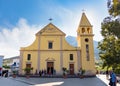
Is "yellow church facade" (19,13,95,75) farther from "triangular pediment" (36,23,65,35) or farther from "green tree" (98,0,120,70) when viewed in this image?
"green tree" (98,0,120,70)

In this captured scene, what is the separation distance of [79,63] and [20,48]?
11699 mm

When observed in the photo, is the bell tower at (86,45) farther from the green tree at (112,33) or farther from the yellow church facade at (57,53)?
the green tree at (112,33)

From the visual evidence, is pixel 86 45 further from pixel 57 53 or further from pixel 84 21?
pixel 57 53

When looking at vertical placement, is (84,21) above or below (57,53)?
above

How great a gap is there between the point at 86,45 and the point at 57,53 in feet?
19.2

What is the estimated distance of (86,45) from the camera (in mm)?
36344

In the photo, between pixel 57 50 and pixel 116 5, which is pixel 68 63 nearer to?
pixel 57 50

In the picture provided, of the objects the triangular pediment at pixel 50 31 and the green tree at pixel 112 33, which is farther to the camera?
the triangular pediment at pixel 50 31

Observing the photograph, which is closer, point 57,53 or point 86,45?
point 57,53

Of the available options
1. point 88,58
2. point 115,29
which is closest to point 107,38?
point 115,29

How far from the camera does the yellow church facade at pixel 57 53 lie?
1384 inches

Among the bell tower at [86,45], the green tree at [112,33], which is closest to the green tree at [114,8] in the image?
the green tree at [112,33]

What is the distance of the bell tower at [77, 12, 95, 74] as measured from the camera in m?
34.8

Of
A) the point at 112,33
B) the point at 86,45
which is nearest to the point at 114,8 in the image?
the point at 112,33
